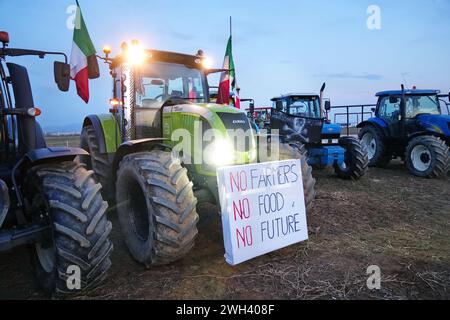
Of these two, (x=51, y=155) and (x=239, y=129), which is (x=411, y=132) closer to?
(x=239, y=129)

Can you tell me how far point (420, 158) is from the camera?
9344 millimetres

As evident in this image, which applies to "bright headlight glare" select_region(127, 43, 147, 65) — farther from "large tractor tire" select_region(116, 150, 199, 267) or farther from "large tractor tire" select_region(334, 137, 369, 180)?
"large tractor tire" select_region(334, 137, 369, 180)

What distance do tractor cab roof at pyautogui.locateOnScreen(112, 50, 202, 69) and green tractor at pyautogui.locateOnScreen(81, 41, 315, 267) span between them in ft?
0.05

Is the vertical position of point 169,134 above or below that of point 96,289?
above

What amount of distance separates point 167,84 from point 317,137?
5127 mm

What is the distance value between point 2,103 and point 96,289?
6.94 feet

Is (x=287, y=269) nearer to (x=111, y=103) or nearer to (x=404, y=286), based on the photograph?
(x=404, y=286)

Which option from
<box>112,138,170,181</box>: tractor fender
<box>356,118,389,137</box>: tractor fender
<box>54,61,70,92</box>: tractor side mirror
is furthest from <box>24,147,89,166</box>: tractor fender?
<box>356,118,389,137</box>: tractor fender

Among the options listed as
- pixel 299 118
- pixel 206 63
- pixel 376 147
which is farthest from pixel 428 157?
pixel 206 63

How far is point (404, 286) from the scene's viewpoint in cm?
311

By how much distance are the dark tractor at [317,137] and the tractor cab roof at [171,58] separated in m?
3.85

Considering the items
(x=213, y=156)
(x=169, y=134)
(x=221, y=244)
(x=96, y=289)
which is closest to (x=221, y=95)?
(x=169, y=134)

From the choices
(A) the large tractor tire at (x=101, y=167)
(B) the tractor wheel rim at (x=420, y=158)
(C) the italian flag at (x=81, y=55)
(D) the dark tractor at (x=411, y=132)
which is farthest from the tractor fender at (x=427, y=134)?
(C) the italian flag at (x=81, y=55)

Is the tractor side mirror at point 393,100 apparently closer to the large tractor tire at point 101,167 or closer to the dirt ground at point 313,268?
the dirt ground at point 313,268
